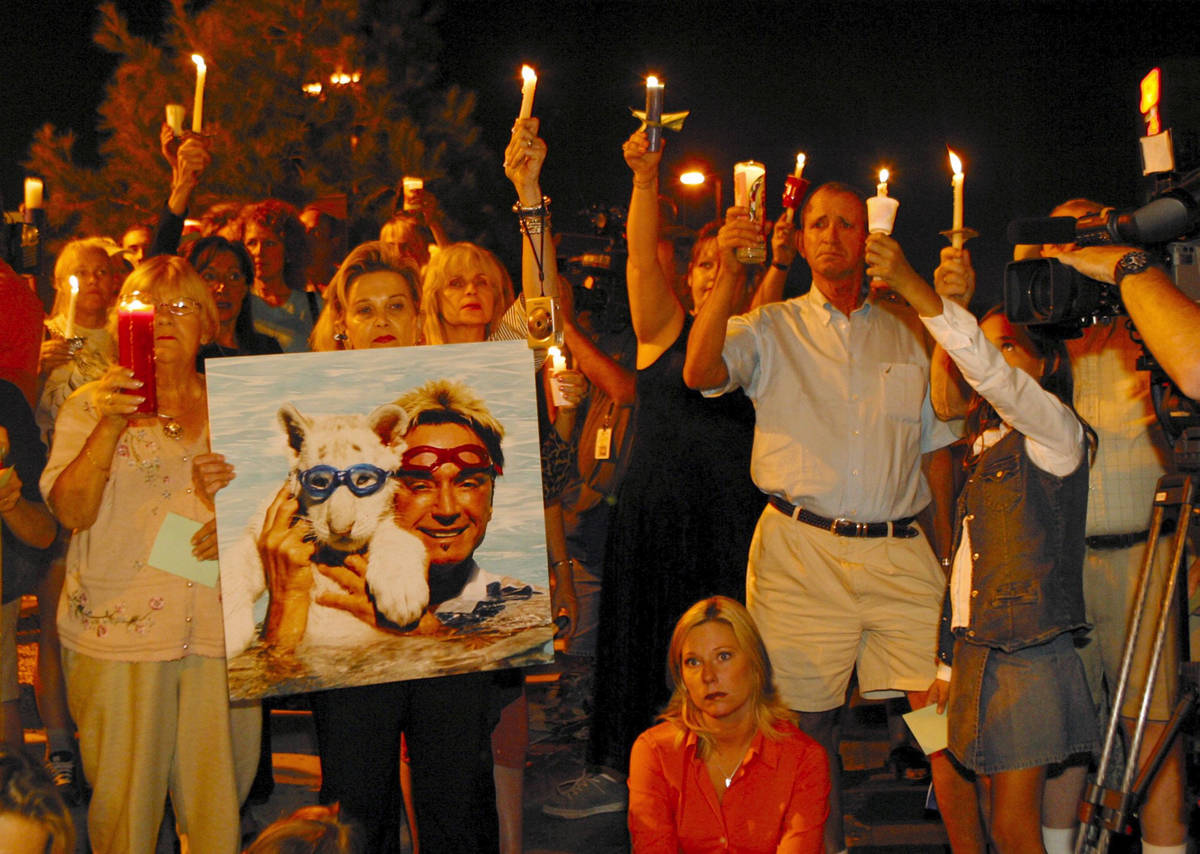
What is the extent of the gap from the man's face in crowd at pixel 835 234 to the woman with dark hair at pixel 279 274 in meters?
1.78

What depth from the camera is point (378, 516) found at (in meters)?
2.91

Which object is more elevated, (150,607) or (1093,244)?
(1093,244)

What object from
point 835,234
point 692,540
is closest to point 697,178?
point 835,234

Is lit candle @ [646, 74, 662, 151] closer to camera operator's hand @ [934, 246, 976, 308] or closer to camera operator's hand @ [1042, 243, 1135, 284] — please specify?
camera operator's hand @ [934, 246, 976, 308]

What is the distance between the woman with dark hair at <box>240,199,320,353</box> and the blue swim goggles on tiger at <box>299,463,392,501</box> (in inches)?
58.1

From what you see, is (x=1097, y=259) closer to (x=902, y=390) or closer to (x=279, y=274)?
(x=902, y=390)

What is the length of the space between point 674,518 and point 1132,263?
1.66 m

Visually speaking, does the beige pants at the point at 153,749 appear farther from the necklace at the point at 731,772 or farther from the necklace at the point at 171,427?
the necklace at the point at 731,772

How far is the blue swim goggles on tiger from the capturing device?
2887 millimetres

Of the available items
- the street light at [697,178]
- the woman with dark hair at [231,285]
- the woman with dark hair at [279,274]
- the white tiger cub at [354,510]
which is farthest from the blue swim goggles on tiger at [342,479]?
the street light at [697,178]

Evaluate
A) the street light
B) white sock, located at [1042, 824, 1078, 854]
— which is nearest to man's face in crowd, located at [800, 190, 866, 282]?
white sock, located at [1042, 824, 1078, 854]

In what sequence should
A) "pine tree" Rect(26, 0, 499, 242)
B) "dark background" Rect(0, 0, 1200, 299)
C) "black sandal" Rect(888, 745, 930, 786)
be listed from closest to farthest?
"black sandal" Rect(888, 745, 930, 786) < "dark background" Rect(0, 0, 1200, 299) < "pine tree" Rect(26, 0, 499, 242)

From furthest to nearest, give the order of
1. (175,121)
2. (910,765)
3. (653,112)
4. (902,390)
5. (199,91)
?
(910,765), (175,121), (902,390), (199,91), (653,112)

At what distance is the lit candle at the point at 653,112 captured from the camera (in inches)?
125
